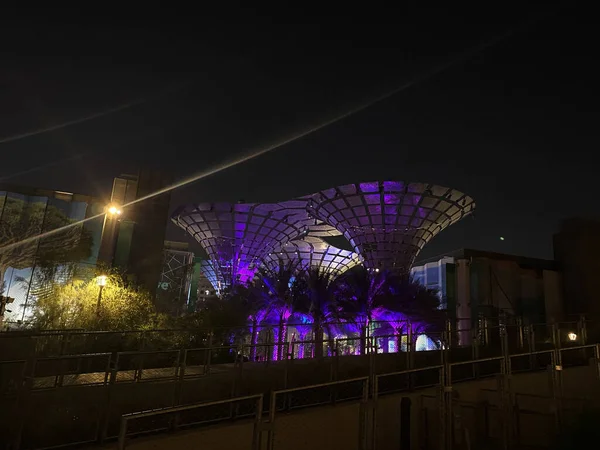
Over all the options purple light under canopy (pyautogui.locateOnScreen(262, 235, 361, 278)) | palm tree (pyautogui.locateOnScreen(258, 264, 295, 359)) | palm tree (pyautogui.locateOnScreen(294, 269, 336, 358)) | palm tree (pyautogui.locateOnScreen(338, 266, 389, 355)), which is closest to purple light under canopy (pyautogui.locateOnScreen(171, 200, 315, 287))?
palm tree (pyautogui.locateOnScreen(258, 264, 295, 359))

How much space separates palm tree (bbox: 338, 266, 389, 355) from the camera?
105ft

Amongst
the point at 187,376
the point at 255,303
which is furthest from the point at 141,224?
the point at 187,376

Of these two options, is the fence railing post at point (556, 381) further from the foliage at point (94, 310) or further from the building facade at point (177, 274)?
the building facade at point (177, 274)

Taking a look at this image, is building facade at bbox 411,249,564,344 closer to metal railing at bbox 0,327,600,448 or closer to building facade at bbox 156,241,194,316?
metal railing at bbox 0,327,600,448

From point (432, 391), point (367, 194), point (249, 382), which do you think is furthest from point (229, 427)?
point (367, 194)

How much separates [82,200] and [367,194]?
68.2 feet

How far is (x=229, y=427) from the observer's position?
325 inches

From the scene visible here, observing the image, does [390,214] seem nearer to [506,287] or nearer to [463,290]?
[463,290]

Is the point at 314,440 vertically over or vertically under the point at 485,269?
under

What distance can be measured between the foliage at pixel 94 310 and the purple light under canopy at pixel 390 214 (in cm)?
2122

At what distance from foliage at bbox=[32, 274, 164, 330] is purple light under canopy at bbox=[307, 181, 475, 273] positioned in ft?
69.6

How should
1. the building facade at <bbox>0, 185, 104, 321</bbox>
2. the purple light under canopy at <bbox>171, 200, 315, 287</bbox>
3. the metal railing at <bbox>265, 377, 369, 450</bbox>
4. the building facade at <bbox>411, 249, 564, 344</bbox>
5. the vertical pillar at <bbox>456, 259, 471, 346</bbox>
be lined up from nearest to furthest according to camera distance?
the metal railing at <bbox>265, 377, 369, 450</bbox>, the building facade at <bbox>0, 185, 104, 321</bbox>, the building facade at <bbox>411, 249, 564, 344</bbox>, the vertical pillar at <bbox>456, 259, 471, 346</bbox>, the purple light under canopy at <bbox>171, 200, 315, 287</bbox>

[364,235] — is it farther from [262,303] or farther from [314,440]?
[314,440]

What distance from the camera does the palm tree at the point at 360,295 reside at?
105ft
